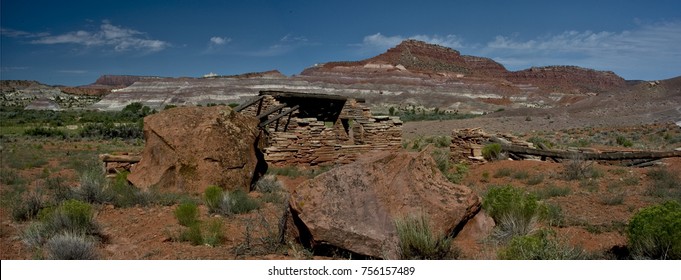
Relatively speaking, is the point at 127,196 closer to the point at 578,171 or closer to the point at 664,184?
the point at 578,171

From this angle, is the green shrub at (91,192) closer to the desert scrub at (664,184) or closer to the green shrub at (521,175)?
the green shrub at (521,175)

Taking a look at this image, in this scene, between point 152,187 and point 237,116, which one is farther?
point 237,116

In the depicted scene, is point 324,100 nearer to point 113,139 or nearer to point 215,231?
point 215,231

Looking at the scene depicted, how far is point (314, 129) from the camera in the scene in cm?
1479

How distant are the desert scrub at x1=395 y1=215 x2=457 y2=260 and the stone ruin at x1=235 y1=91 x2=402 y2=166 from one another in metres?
8.50

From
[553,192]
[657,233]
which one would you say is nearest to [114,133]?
[553,192]

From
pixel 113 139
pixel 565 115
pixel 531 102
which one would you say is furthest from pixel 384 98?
pixel 113 139

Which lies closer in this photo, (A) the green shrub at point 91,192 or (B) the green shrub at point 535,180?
(A) the green shrub at point 91,192

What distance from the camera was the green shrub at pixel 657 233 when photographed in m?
4.75

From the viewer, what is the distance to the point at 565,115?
41125mm

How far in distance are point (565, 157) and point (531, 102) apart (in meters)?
88.6

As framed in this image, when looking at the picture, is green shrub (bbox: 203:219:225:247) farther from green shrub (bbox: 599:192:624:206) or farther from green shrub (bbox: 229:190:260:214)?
green shrub (bbox: 599:192:624:206)

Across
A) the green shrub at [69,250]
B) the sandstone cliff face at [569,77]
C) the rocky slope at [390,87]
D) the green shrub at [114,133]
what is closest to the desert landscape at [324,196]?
the green shrub at [69,250]

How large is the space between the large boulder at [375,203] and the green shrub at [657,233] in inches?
65.8
